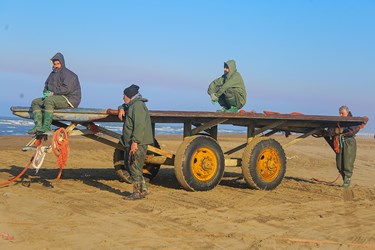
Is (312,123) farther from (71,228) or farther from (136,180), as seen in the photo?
(71,228)

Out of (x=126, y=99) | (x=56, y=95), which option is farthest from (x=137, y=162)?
(x=56, y=95)

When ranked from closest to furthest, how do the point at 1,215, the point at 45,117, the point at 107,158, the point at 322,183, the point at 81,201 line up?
the point at 1,215, the point at 81,201, the point at 45,117, the point at 322,183, the point at 107,158

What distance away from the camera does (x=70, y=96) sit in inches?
341

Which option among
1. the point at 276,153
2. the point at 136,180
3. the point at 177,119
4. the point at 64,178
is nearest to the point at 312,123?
the point at 276,153

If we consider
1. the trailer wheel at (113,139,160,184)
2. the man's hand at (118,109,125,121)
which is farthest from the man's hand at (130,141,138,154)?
the trailer wheel at (113,139,160,184)

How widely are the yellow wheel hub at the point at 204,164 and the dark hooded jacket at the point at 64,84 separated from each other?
2320 millimetres

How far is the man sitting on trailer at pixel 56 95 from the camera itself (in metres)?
8.16

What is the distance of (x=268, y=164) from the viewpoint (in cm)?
999

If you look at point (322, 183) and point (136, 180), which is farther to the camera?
point (322, 183)

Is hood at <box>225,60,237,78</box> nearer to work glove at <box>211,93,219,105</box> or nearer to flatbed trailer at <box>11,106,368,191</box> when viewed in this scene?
work glove at <box>211,93,219,105</box>

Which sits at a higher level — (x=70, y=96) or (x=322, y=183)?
(x=70, y=96)

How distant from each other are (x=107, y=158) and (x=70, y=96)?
7.33m

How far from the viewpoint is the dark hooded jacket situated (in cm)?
863

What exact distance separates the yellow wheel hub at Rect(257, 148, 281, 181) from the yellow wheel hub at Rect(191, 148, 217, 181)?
106cm
